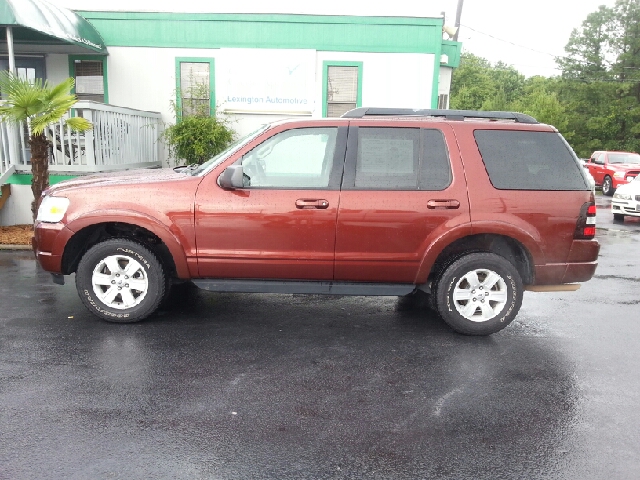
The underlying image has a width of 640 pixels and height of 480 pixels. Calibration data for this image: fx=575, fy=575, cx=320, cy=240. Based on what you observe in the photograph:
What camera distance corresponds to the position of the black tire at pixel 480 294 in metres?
5.20

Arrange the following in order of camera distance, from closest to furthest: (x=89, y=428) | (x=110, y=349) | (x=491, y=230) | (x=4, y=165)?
1. (x=89, y=428)
2. (x=110, y=349)
3. (x=491, y=230)
4. (x=4, y=165)

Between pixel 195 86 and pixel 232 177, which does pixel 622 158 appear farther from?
pixel 232 177

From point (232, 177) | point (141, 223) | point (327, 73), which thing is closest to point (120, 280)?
point (141, 223)

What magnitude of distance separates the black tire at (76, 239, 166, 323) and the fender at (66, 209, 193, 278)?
0.23 metres

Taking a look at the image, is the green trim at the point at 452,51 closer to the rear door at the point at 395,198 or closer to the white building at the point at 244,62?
the white building at the point at 244,62

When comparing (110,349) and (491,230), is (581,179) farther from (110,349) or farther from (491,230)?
(110,349)

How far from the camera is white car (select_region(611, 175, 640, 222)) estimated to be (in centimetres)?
1388

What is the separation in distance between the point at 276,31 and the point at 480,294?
9.10 meters

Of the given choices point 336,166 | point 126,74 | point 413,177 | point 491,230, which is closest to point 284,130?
point 336,166

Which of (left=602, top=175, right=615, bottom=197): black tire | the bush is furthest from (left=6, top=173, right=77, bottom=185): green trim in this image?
(left=602, top=175, right=615, bottom=197): black tire

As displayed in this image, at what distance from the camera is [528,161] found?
524 centimetres

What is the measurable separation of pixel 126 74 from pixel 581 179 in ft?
34.8

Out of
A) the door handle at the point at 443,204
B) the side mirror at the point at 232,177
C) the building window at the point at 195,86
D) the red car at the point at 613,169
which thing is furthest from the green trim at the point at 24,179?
the red car at the point at 613,169

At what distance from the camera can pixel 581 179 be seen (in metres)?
5.21
